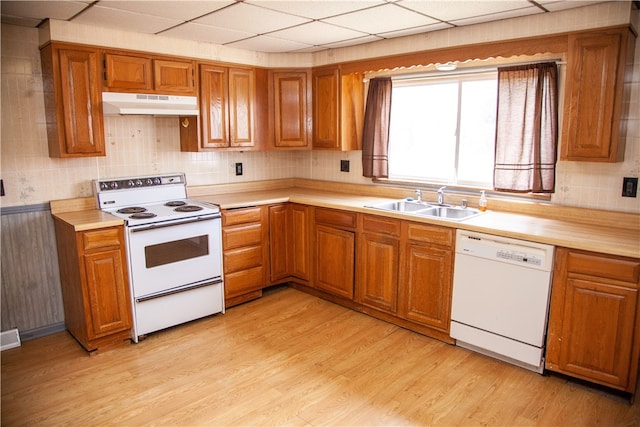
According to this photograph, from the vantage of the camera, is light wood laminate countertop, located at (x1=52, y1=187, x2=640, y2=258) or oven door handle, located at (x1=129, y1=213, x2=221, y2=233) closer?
light wood laminate countertop, located at (x1=52, y1=187, x2=640, y2=258)

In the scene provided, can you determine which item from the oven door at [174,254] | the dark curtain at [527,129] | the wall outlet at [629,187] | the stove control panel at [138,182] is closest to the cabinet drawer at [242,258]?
the oven door at [174,254]

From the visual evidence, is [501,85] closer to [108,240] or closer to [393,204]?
[393,204]

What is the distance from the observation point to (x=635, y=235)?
265cm

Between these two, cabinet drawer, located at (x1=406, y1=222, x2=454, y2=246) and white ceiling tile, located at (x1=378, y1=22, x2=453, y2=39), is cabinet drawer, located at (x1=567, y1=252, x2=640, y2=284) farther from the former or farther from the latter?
white ceiling tile, located at (x1=378, y1=22, x2=453, y2=39)

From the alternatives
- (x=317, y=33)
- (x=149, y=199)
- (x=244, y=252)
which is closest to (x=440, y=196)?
(x=317, y=33)

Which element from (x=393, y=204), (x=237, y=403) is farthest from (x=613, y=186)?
(x=237, y=403)

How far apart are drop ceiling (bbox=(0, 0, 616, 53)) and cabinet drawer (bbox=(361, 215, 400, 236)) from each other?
144 cm

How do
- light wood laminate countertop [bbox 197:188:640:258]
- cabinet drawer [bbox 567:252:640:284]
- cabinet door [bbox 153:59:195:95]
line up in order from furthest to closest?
cabinet door [bbox 153:59:195:95] < light wood laminate countertop [bbox 197:188:640:258] < cabinet drawer [bbox 567:252:640:284]

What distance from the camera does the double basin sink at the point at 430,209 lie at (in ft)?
11.3

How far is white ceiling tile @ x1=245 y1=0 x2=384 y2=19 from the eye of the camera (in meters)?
2.60

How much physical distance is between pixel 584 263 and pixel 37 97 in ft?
12.5

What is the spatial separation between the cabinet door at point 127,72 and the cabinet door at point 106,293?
1.27 metres

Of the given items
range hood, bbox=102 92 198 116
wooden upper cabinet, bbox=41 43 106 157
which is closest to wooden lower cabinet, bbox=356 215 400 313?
range hood, bbox=102 92 198 116

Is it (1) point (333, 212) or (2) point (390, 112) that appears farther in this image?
(2) point (390, 112)
